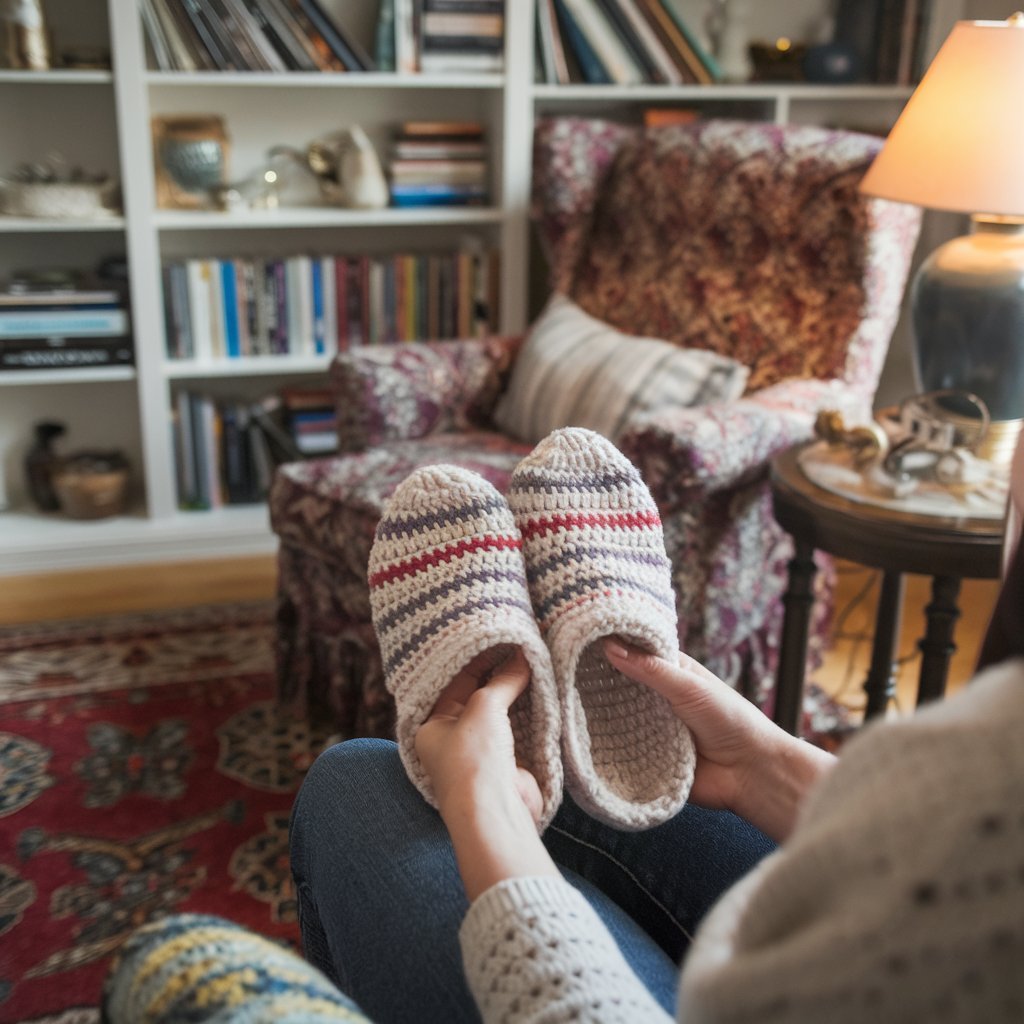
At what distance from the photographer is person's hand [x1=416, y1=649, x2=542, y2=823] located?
2.32 feet

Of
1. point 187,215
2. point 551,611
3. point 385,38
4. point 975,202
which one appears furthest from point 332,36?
point 551,611

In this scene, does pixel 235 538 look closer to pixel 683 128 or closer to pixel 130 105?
pixel 130 105

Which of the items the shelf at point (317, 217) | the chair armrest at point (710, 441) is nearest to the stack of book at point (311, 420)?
the shelf at point (317, 217)

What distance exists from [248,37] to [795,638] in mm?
1711

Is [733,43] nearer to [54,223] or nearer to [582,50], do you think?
[582,50]

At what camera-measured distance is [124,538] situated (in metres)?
2.60

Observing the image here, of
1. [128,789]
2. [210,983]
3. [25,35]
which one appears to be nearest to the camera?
[210,983]

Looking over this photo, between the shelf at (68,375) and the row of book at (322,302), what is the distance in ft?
0.42

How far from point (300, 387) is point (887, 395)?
1429mm

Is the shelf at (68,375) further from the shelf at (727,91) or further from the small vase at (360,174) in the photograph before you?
the shelf at (727,91)

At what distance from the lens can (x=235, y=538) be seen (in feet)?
8.76

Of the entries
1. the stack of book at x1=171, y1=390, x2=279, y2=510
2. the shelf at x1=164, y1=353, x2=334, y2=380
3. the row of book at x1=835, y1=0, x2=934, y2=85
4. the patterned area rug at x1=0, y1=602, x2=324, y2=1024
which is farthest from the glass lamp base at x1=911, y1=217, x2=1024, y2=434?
the stack of book at x1=171, y1=390, x2=279, y2=510

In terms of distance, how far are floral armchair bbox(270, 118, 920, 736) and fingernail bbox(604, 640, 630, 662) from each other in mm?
719

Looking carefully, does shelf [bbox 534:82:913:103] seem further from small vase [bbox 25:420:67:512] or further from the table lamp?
small vase [bbox 25:420:67:512]
